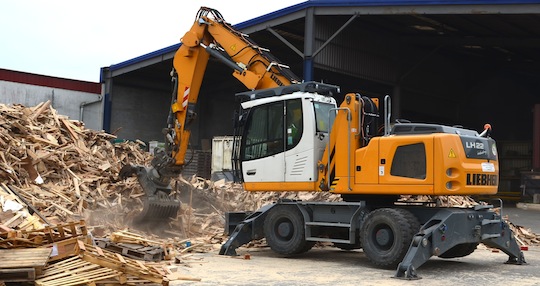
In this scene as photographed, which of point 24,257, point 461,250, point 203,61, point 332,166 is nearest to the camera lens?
point 24,257

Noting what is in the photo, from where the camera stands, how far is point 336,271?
1035 centimetres

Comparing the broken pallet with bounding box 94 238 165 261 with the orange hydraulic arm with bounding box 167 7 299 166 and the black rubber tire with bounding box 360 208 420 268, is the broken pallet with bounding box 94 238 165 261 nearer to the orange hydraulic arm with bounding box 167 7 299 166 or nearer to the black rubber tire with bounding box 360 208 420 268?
the orange hydraulic arm with bounding box 167 7 299 166

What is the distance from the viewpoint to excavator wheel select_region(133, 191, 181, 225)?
13.6m

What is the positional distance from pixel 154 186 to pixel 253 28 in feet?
37.2

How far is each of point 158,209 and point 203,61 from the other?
10.9 feet

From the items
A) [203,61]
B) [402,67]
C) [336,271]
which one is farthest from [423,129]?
[402,67]

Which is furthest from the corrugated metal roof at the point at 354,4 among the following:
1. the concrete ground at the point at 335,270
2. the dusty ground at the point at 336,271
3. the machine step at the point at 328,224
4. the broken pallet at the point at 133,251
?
the broken pallet at the point at 133,251

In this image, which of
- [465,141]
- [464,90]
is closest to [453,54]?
[464,90]

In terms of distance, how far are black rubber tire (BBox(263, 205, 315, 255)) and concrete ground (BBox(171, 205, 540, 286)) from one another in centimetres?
22

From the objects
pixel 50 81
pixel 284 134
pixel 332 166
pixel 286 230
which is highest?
pixel 50 81

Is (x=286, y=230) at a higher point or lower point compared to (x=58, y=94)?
lower

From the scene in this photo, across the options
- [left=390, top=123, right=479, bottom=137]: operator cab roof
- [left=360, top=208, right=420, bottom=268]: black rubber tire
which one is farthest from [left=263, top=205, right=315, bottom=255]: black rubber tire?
[left=390, top=123, right=479, bottom=137]: operator cab roof

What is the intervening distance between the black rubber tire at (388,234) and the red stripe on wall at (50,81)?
23100 millimetres

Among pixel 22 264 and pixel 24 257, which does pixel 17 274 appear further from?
pixel 24 257
